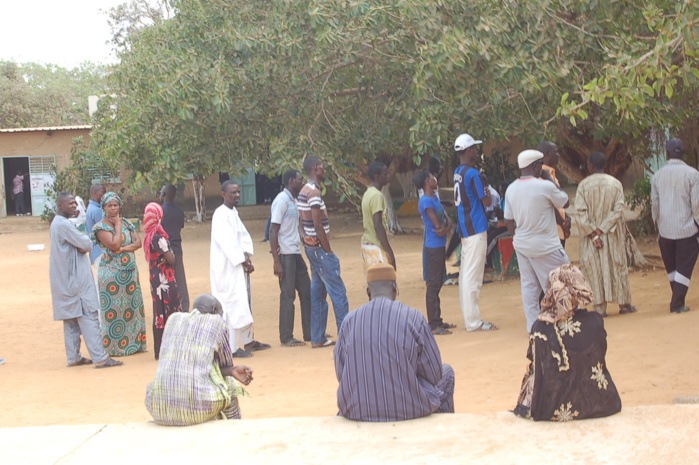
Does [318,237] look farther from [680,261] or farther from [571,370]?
[571,370]

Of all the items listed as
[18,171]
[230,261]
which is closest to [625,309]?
[230,261]

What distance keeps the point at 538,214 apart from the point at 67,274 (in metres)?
4.53

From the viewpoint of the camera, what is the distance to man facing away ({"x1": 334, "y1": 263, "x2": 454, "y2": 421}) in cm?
429

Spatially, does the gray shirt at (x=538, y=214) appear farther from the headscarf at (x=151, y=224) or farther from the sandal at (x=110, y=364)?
the sandal at (x=110, y=364)

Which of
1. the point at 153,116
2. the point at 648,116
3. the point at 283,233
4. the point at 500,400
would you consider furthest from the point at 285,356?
the point at 648,116

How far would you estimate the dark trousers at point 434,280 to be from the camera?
8406 millimetres

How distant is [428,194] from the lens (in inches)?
341

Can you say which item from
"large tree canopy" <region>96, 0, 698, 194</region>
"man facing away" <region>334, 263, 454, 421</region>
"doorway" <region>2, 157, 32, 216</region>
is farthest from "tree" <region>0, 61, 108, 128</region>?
"man facing away" <region>334, 263, 454, 421</region>

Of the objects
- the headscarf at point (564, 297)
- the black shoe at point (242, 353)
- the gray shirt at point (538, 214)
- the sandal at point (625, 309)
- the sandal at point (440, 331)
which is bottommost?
the black shoe at point (242, 353)

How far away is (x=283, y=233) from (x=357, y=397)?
410 centimetres

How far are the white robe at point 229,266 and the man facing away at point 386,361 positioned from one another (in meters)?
3.81

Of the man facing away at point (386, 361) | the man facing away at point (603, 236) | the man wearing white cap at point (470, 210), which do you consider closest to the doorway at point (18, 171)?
the man wearing white cap at point (470, 210)

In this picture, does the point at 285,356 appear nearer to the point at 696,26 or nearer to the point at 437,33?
the point at 437,33

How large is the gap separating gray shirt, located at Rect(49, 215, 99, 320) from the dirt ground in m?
0.66
